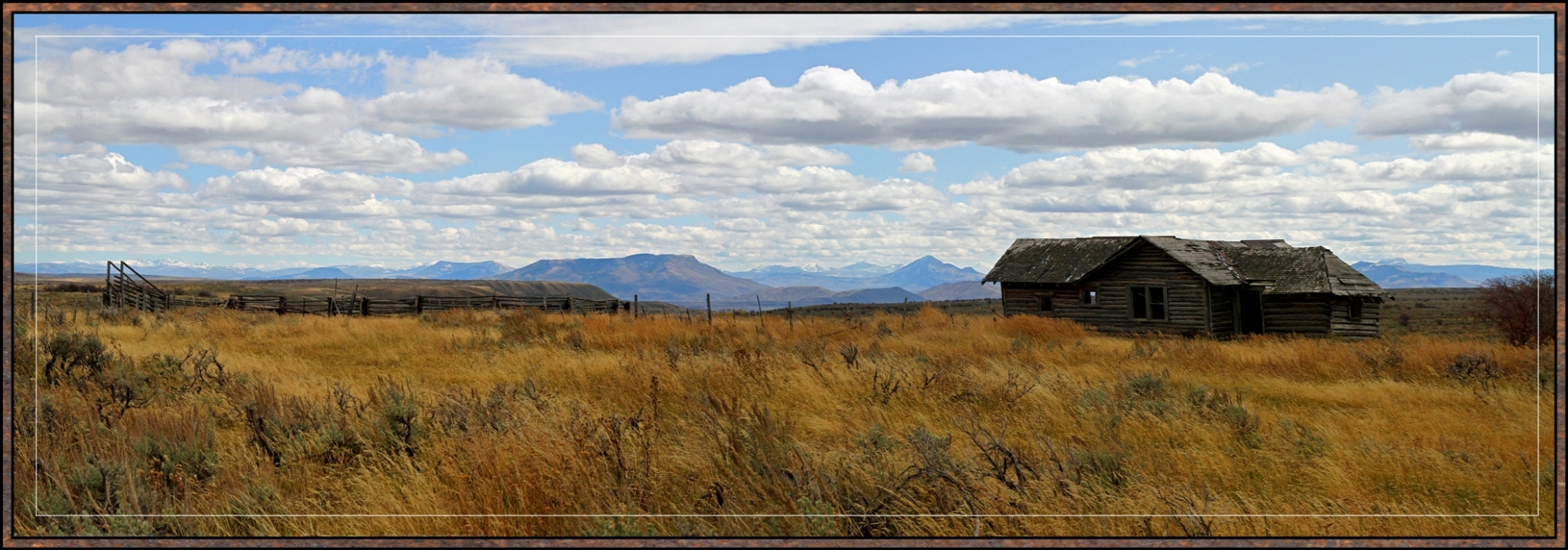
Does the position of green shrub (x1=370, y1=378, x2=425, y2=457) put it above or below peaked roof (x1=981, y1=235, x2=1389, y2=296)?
below

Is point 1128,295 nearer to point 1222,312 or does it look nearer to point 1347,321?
point 1222,312

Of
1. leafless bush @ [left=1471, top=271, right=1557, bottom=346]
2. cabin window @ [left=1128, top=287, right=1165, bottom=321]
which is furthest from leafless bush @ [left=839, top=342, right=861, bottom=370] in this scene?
leafless bush @ [left=1471, top=271, right=1557, bottom=346]

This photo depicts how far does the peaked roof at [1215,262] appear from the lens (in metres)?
25.4

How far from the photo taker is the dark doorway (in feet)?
87.4

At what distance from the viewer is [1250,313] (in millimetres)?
27375

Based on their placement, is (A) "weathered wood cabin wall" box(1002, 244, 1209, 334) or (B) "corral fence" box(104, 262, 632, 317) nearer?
(A) "weathered wood cabin wall" box(1002, 244, 1209, 334)

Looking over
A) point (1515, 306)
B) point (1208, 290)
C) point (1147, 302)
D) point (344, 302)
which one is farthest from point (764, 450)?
point (344, 302)

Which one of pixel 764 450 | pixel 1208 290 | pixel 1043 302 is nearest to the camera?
pixel 764 450

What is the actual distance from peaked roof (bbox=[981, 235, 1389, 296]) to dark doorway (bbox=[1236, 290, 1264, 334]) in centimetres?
60

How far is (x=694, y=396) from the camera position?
7879mm

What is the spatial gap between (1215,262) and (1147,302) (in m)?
2.61

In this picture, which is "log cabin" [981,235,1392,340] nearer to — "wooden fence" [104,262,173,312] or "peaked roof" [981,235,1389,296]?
"peaked roof" [981,235,1389,296]
